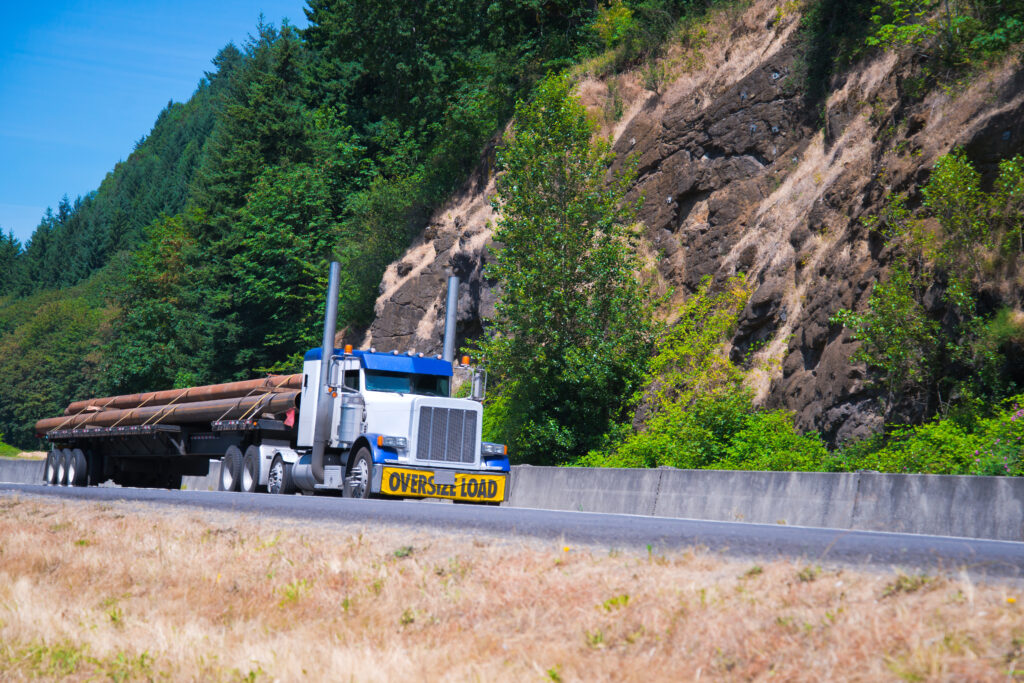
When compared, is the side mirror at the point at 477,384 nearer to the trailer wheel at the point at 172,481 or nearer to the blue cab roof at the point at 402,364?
the blue cab roof at the point at 402,364

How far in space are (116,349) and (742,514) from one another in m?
59.0

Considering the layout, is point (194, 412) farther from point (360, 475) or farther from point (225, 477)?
point (360, 475)

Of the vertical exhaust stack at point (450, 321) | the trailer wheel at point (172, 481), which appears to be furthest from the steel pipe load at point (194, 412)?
the vertical exhaust stack at point (450, 321)

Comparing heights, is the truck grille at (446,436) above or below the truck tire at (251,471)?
above

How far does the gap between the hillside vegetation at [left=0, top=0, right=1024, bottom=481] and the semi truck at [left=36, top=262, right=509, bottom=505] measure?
384 centimetres

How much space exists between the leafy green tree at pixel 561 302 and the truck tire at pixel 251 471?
6.34m

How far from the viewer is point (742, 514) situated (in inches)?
597

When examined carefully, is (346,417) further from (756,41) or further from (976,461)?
(756,41)

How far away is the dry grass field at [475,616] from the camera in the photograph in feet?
15.5

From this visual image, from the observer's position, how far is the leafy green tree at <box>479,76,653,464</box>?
24891mm

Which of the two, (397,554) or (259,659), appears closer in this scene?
(259,659)

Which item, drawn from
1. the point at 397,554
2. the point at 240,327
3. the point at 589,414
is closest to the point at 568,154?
the point at 589,414

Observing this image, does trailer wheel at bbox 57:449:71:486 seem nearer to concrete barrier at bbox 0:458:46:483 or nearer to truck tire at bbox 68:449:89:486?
truck tire at bbox 68:449:89:486

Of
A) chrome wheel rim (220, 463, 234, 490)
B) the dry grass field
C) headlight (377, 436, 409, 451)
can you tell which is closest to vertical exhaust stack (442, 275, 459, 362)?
headlight (377, 436, 409, 451)
